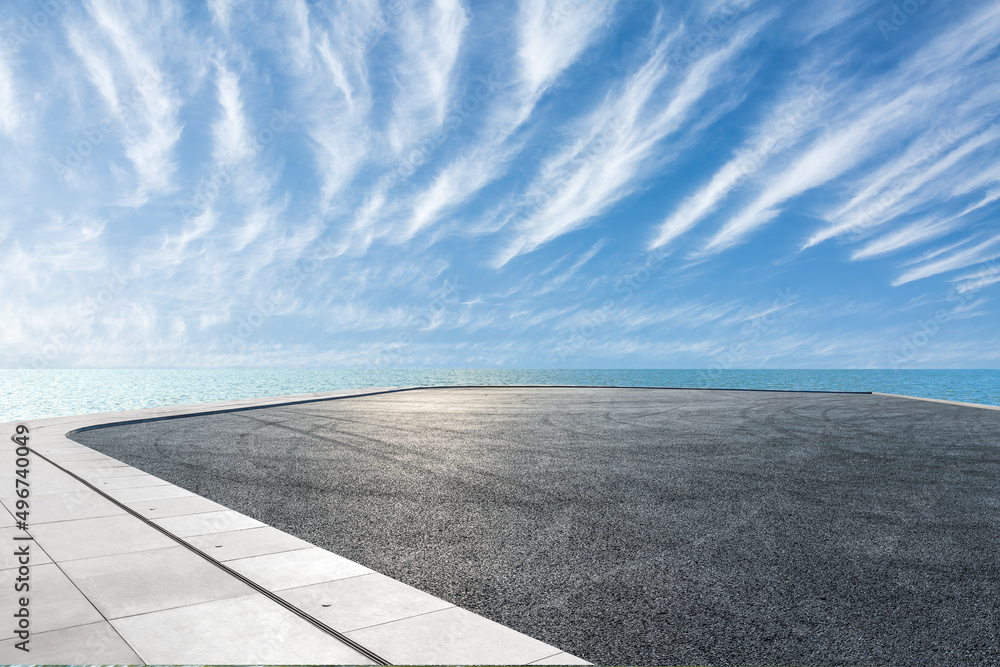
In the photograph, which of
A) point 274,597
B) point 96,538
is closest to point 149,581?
point 274,597

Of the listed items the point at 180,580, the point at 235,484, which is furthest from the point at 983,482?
the point at 235,484

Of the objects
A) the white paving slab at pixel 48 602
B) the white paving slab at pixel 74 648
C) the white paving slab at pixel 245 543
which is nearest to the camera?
the white paving slab at pixel 74 648

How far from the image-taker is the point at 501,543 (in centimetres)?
572

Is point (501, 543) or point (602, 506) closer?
point (501, 543)

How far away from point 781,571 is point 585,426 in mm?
11571

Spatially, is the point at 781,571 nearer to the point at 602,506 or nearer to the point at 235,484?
the point at 602,506

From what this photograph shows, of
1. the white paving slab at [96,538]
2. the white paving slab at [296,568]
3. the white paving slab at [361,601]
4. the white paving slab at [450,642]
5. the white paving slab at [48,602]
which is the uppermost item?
the white paving slab at [96,538]

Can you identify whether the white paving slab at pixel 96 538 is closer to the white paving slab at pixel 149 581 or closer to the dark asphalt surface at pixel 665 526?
the white paving slab at pixel 149 581

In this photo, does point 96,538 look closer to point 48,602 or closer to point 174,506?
point 174,506

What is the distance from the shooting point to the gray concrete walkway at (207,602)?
351cm

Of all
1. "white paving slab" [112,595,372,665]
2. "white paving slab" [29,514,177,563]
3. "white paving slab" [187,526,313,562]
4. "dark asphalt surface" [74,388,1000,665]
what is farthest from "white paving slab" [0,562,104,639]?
"dark asphalt surface" [74,388,1000,665]

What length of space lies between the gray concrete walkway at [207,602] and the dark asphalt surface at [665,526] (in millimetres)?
380

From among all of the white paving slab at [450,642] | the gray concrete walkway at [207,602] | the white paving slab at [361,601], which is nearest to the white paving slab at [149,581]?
the gray concrete walkway at [207,602]

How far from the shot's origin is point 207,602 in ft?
14.0
